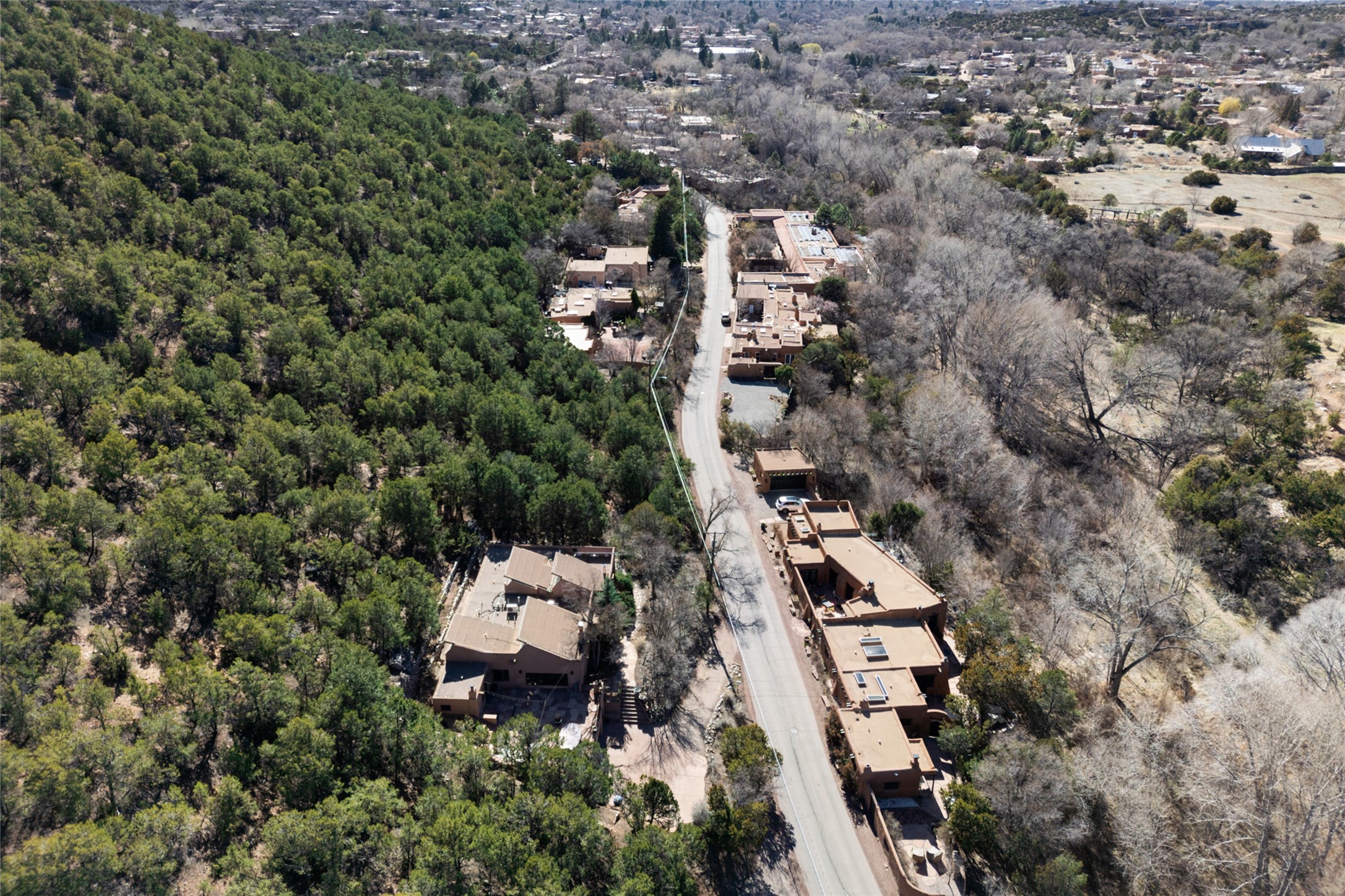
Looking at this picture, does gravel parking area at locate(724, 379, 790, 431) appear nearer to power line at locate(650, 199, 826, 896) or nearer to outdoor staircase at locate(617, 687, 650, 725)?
power line at locate(650, 199, 826, 896)

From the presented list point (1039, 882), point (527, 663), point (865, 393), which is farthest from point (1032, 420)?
point (527, 663)

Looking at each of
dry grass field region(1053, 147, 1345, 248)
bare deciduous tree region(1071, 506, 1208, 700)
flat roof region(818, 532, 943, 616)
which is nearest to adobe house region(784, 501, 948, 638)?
flat roof region(818, 532, 943, 616)

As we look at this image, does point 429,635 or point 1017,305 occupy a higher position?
point 1017,305

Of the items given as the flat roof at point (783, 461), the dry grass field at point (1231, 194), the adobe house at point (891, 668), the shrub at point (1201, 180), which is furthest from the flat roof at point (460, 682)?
the shrub at point (1201, 180)

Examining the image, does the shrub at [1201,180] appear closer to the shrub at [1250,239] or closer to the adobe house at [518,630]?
the shrub at [1250,239]

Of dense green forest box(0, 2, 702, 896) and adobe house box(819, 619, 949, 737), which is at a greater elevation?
dense green forest box(0, 2, 702, 896)

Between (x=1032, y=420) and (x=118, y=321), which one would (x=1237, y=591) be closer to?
(x=1032, y=420)
